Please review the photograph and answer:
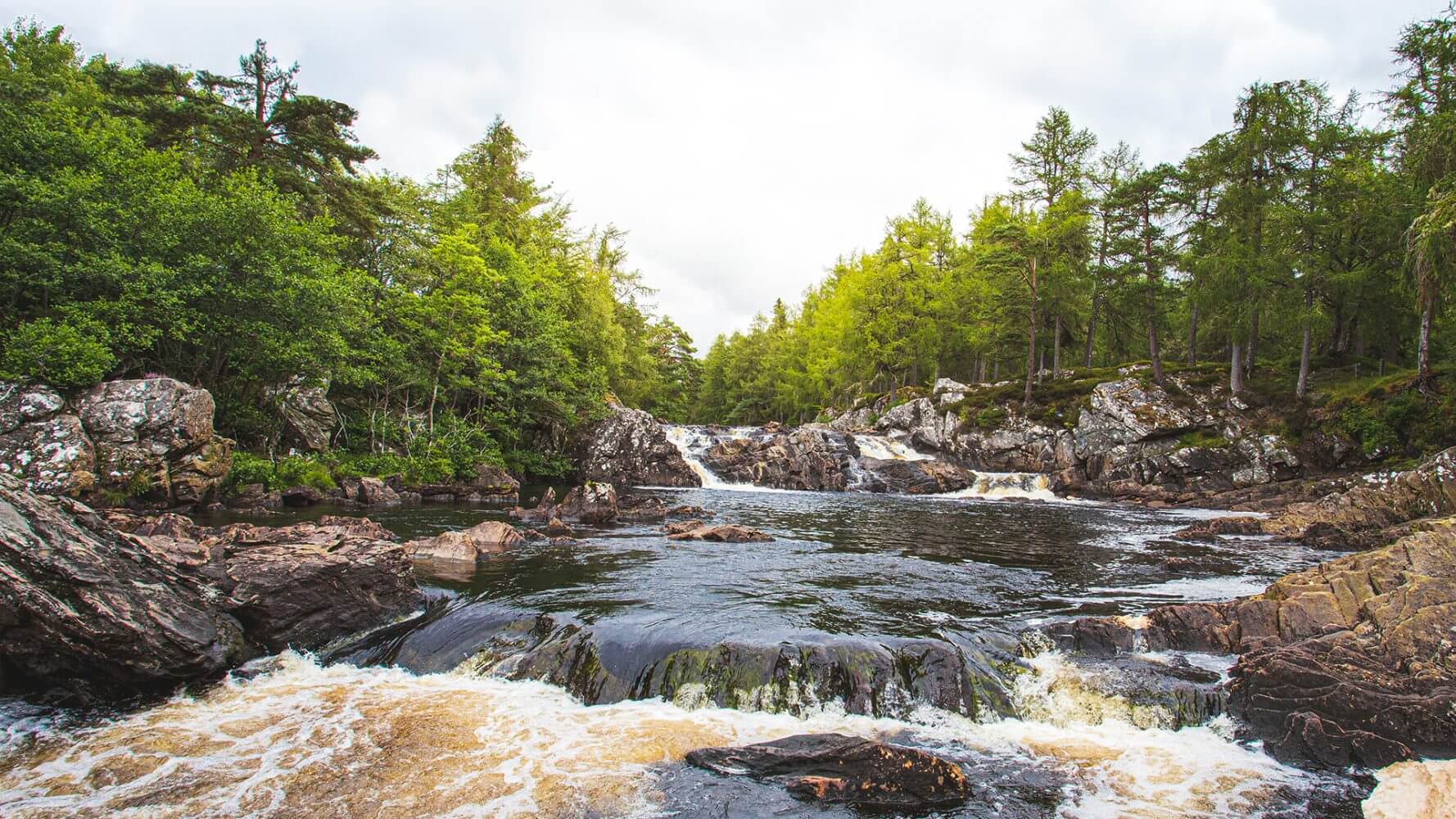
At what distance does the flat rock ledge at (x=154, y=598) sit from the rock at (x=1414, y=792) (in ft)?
35.3

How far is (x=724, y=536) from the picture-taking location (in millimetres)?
15406

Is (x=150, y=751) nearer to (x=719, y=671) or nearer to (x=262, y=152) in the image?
(x=719, y=671)

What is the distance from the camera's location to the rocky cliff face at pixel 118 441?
12930 mm

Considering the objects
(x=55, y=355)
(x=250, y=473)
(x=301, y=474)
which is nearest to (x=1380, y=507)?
(x=301, y=474)

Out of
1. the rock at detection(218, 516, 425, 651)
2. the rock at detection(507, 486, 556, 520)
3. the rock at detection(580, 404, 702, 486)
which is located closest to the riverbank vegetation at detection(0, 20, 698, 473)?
the rock at detection(580, 404, 702, 486)

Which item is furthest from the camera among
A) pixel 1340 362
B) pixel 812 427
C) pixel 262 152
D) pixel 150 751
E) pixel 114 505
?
pixel 812 427

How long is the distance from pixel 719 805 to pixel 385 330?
28.5 m

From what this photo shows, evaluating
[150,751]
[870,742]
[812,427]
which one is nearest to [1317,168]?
[812,427]

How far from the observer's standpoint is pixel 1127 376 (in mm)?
32906

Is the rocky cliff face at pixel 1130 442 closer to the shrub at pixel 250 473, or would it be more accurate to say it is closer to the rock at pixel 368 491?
the rock at pixel 368 491

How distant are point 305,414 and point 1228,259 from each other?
1593 inches

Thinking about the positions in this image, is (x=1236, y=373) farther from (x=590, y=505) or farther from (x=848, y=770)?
(x=848, y=770)

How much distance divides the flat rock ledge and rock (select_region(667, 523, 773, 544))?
23.8ft

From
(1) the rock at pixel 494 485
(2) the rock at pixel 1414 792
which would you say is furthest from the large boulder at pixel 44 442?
(2) the rock at pixel 1414 792
